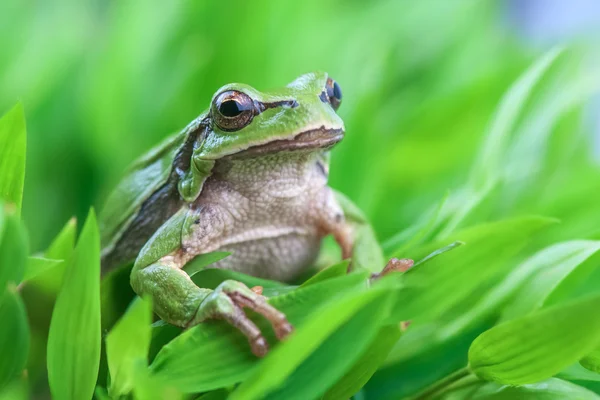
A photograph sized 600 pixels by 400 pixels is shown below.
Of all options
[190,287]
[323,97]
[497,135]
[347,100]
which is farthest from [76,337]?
[347,100]

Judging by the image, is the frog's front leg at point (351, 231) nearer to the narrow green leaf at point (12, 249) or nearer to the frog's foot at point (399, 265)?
the frog's foot at point (399, 265)

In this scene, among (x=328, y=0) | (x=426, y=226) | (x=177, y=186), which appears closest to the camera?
(x=426, y=226)

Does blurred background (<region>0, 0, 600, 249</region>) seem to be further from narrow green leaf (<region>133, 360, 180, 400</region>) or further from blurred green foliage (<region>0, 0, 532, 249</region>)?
narrow green leaf (<region>133, 360, 180, 400</region>)

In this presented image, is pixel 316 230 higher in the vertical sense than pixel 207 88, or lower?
lower

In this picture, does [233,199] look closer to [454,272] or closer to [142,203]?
[142,203]

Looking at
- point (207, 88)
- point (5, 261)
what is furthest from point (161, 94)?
point (5, 261)

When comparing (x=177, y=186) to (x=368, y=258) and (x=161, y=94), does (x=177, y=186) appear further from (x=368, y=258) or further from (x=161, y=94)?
(x=161, y=94)

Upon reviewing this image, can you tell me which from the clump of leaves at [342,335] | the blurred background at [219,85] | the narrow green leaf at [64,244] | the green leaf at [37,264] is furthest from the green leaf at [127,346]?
the blurred background at [219,85]
